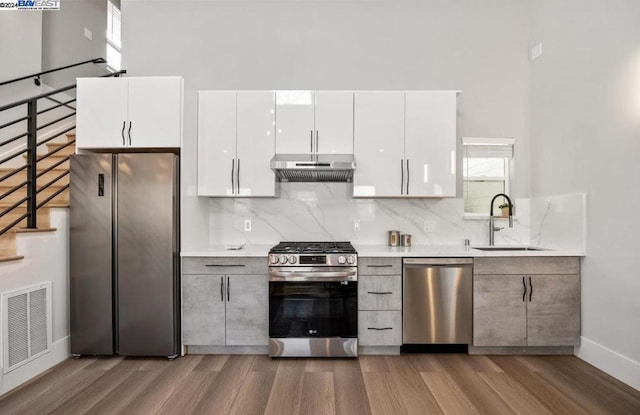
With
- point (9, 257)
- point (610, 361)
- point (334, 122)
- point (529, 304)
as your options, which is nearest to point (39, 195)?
point (9, 257)

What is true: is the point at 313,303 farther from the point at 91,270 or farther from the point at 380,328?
the point at 91,270

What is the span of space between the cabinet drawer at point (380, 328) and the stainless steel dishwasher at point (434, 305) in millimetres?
62

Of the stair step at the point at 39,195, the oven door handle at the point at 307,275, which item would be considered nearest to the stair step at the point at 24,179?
the stair step at the point at 39,195

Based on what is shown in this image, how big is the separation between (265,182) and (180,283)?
1.20 metres

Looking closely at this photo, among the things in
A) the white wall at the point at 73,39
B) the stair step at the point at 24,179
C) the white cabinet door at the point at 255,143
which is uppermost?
the white wall at the point at 73,39

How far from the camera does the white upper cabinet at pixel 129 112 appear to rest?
A: 309 centimetres

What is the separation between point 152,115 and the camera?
3100 mm

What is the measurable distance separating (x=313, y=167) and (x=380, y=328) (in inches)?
60.9

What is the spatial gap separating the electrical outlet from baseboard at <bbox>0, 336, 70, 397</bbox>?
11.6ft

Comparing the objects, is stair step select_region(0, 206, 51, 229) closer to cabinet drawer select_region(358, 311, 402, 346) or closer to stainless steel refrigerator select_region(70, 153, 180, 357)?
stainless steel refrigerator select_region(70, 153, 180, 357)

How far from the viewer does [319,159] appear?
3.25 metres

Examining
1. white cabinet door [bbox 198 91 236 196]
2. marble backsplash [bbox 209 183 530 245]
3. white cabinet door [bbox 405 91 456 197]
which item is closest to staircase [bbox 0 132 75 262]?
white cabinet door [bbox 198 91 236 196]

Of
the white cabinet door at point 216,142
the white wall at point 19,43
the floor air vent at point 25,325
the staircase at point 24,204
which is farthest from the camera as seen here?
the white wall at point 19,43

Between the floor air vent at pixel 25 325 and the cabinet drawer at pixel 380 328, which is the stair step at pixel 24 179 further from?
the cabinet drawer at pixel 380 328
